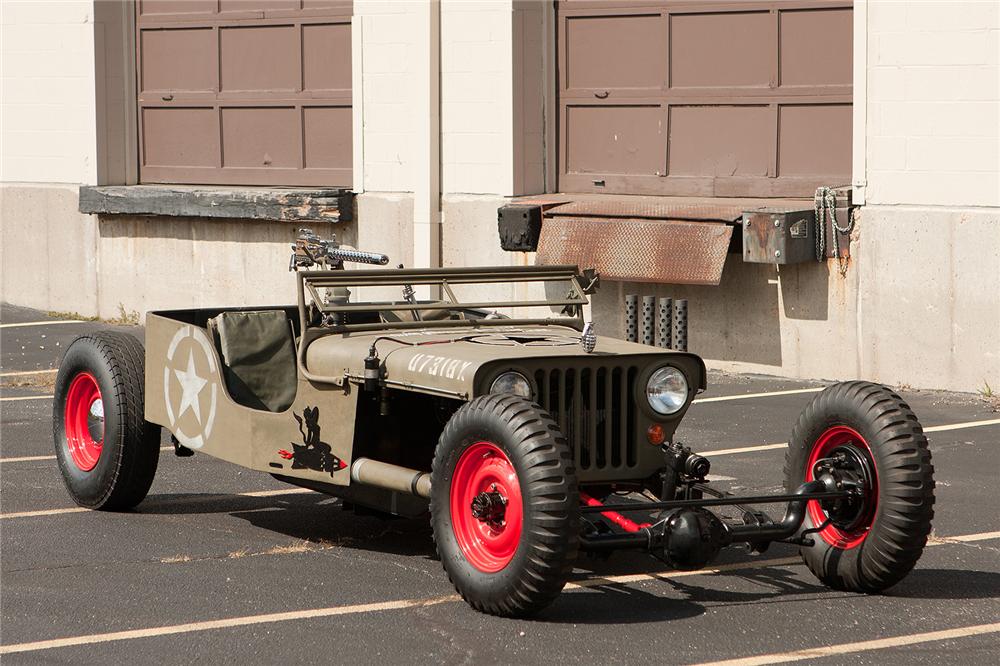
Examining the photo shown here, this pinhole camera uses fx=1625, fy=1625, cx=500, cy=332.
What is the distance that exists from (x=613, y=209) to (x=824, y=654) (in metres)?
7.75

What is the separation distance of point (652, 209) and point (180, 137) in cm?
611

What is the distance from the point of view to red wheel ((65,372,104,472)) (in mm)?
7949

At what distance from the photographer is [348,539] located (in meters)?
7.21

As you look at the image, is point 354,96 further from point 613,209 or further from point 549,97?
point 613,209

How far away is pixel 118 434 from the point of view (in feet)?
25.0

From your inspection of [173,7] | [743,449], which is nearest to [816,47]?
[743,449]

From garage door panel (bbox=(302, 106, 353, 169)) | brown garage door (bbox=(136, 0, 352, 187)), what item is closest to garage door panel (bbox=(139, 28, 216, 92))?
brown garage door (bbox=(136, 0, 352, 187))

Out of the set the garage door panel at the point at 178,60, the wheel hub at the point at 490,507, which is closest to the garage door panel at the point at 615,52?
the garage door panel at the point at 178,60

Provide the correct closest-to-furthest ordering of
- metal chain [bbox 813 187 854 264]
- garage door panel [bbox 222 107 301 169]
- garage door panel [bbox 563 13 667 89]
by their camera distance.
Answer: metal chain [bbox 813 187 854 264], garage door panel [bbox 563 13 667 89], garage door panel [bbox 222 107 301 169]

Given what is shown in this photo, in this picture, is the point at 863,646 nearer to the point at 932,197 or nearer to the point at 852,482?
the point at 852,482

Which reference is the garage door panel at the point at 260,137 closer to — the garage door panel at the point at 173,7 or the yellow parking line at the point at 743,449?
the garage door panel at the point at 173,7

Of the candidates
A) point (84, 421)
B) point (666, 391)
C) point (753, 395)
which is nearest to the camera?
point (666, 391)

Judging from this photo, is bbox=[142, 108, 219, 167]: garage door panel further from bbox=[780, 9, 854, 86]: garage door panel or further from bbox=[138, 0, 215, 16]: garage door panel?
bbox=[780, 9, 854, 86]: garage door panel

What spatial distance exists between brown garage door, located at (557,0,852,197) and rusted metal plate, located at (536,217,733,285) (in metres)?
0.84
